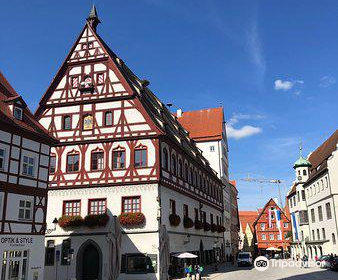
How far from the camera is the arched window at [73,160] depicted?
114 feet

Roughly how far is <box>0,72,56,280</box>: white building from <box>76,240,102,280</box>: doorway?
20.8ft

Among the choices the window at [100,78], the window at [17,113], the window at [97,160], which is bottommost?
the window at [97,160]

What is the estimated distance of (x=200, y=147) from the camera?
66.0 metres

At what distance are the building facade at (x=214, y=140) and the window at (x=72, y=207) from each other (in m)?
34.5

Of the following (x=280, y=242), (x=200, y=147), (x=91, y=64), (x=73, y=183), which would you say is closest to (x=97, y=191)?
(x=73, y=183)

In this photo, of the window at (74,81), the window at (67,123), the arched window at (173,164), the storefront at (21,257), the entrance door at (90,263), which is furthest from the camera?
the arched window at (173,164)

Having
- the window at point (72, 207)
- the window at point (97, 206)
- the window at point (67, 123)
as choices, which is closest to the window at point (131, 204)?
the window at point (97, 206)

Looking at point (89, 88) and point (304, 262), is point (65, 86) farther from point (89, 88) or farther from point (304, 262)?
point (304, 262)

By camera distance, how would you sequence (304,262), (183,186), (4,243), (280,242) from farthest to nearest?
1. (280,242)
2. (304,262)
3. (183,186)
4. (4,243)

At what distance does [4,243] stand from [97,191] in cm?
1064

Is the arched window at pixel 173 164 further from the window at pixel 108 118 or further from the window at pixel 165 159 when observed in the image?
the window at pixel 108 118

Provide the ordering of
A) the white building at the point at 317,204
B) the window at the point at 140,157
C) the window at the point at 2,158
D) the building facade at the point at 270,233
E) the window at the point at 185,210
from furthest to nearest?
the building facade at the point at 270,233 < the white building at the point at 317,204 < the window at the point at 185,210 < the window at the point at 140,157 < the window at the point at 2,158

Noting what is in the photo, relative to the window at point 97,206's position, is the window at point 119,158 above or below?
above

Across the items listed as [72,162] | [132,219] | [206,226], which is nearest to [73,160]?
[72,162]
